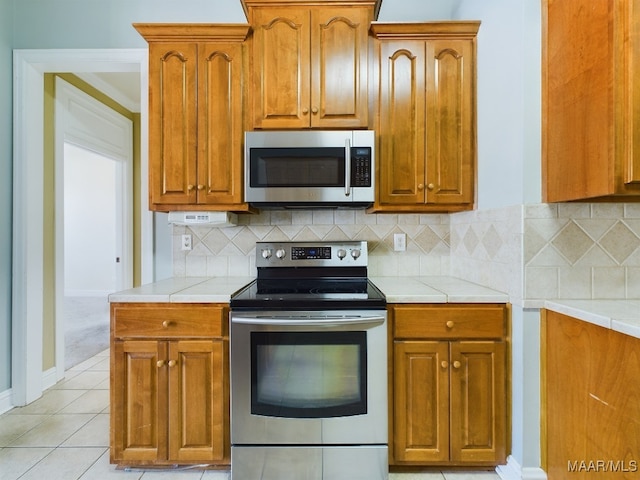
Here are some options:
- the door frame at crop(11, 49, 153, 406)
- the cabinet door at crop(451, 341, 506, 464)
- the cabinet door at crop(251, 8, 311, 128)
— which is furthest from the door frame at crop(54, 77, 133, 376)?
the cabinet door at crop(451, 341, 506, 464)

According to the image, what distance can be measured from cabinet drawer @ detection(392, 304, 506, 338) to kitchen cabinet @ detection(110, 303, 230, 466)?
0.86m

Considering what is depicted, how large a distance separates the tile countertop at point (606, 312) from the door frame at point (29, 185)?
93.6 inches

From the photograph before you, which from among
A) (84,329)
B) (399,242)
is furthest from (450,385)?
(84,329)

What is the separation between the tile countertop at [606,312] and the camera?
1142 millimetres

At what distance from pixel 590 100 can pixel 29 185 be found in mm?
3207

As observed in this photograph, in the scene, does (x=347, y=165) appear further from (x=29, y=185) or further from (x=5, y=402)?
(x=5, y=402)

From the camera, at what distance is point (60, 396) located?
2.57 meters

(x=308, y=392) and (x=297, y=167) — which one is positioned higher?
(x=297, y=167)

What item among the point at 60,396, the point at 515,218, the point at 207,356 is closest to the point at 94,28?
the point at 207,356

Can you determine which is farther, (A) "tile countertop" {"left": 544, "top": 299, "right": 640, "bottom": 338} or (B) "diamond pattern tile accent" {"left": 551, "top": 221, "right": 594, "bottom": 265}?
(B) "diamond pattern tile accent" {"left": 551, "top": 221, "right": 594, "bottom": 265}

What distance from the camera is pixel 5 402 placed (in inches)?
92.7

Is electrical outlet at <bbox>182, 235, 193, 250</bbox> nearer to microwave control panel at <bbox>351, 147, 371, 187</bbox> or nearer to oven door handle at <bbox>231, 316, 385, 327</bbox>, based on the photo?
oven door handle at <bbox>231, 316, 385, 327</bbox>

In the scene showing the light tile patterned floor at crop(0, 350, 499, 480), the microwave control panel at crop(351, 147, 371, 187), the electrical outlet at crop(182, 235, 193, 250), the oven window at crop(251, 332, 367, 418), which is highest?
the microwave control panel at crop(351, 147, 371, 187)

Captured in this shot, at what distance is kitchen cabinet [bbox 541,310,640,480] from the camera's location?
1175 millimetres
